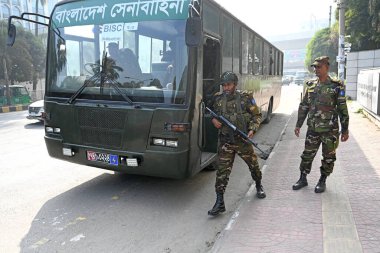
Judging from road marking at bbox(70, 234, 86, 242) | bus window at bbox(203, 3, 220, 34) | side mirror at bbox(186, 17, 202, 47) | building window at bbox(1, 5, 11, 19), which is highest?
building window at bbox(1, 5, 11, 19)

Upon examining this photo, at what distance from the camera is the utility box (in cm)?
1033

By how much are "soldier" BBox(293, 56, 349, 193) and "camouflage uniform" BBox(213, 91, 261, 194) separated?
907 mm

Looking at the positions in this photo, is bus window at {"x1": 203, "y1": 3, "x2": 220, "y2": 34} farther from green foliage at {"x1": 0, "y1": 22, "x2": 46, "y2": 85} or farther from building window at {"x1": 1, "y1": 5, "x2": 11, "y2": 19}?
building window at {"x1": 1, "y1": 5, "x2": 11, "y2": 19}

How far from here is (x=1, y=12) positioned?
5212 cm

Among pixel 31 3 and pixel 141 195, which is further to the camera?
pixel 31 3

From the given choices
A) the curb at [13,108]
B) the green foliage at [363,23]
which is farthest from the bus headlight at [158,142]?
the curb at [13,108]

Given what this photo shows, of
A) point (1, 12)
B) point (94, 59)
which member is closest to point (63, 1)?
point (94, 59)

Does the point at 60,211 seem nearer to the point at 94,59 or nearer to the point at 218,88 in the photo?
the point at 94,59

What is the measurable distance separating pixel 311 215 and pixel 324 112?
4.52 ft

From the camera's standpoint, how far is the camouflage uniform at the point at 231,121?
4.55m

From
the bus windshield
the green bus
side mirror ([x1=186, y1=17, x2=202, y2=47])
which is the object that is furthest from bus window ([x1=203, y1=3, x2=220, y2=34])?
the green bus

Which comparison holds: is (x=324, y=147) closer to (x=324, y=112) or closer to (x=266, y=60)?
(x=324, y=112)

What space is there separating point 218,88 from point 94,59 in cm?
197

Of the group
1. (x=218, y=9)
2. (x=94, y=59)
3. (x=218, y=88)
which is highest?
(x=218, y=9)
